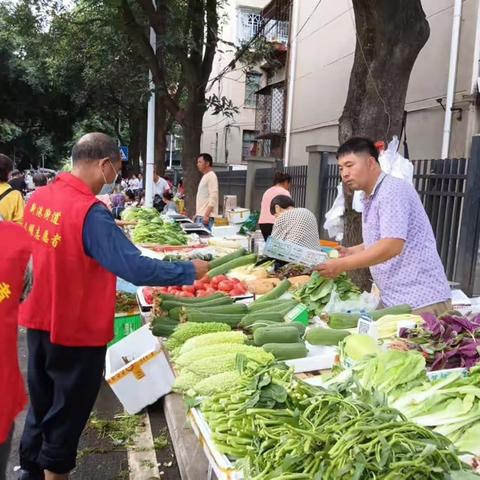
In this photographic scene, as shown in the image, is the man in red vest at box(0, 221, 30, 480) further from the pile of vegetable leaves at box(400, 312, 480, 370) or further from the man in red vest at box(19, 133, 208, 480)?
the pile of vegetable leaves at box(400, 312, 480, 370)

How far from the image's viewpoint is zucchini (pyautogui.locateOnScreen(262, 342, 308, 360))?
2.74 m

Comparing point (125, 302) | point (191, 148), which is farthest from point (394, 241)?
point (191, 148)

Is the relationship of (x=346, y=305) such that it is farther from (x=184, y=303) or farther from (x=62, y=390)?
(x=62, y=390)

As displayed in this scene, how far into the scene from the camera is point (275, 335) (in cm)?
288

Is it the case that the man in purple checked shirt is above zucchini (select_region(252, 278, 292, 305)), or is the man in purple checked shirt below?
above

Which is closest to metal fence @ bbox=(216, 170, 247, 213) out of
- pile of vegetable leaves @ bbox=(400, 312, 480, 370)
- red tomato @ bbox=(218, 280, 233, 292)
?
red tomato @ bbox=(218, 280, 233, 292)

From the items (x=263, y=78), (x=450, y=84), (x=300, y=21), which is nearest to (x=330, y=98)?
(x=300, y=21)

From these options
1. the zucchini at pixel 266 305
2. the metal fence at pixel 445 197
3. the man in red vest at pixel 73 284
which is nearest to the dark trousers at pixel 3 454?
the man in red vest at pixel 73 284

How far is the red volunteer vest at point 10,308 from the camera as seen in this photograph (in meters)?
1.79

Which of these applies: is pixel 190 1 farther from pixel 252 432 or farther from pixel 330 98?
pixel 252 432

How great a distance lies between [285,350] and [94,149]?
1.58m

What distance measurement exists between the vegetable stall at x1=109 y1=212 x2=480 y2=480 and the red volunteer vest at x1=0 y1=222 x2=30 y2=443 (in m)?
0.77

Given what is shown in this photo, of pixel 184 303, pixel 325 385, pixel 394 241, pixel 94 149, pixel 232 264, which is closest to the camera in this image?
pixel 325 385

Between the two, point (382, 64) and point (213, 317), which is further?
point (382, 64)
